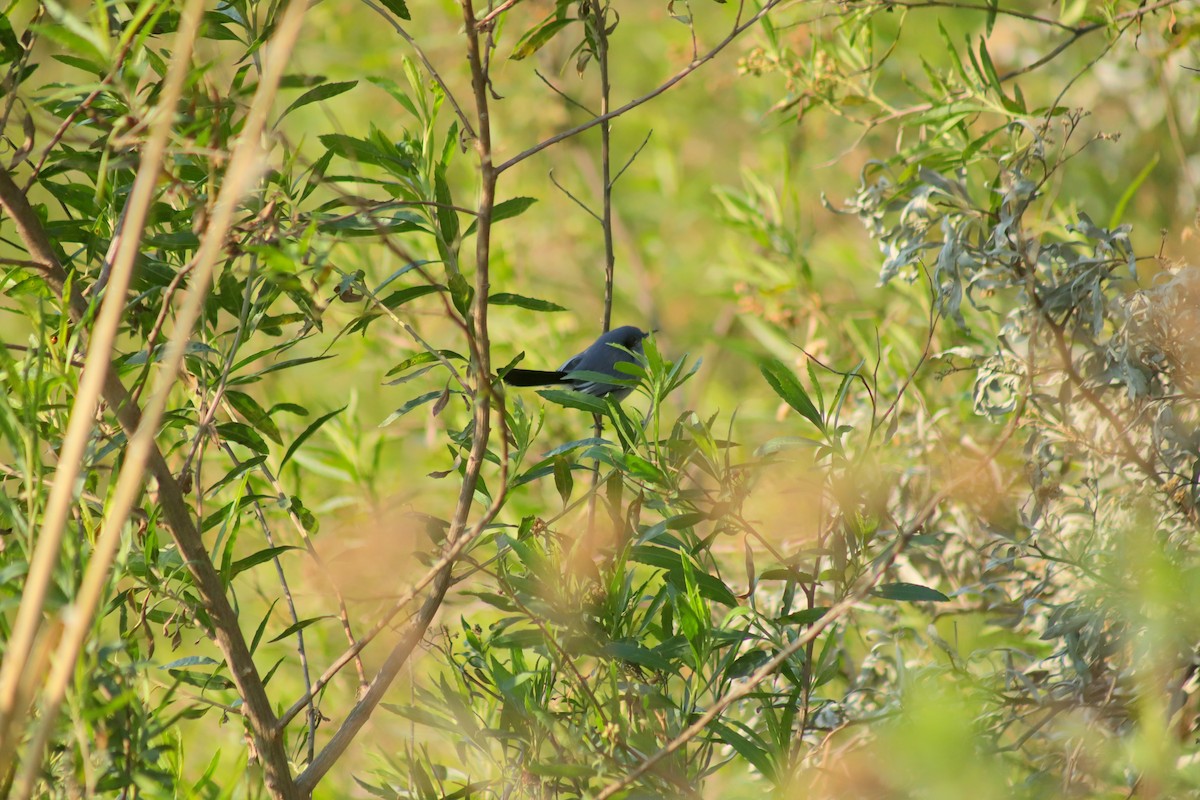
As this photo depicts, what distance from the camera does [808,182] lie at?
646 centimetres

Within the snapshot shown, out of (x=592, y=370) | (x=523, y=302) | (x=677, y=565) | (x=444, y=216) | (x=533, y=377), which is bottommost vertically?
(x=677, y=565)

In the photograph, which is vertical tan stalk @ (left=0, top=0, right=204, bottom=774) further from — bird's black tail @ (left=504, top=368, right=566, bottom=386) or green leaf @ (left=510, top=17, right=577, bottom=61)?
bird's black tail @ (left=504, top=368, right=566, bottom=386)

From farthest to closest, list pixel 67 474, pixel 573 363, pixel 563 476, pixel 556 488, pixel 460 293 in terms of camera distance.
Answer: pixel 573 363
pixel 556 488
pixel 563 476
pixel 460 293
pixel 67 474

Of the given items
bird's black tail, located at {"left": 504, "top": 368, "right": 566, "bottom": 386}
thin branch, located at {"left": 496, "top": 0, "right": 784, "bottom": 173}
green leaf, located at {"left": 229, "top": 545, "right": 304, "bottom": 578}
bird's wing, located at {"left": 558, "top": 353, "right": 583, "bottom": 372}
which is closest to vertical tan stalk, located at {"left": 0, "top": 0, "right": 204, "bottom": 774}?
thin branch, located at {"left": 496, "top": 0, "right": 784, "bottom": 173}

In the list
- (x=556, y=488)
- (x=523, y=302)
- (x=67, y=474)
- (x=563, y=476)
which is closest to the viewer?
(x=67, y=474)

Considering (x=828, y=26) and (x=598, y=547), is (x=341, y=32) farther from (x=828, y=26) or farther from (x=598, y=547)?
(x=598, y=547)

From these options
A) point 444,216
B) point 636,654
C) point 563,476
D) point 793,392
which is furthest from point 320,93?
point 636,654

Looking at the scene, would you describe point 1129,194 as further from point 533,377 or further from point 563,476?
point 533,377

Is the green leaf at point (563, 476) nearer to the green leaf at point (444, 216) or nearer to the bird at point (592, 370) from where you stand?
the green leaf at point (444, 216)

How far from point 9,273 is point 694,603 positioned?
1265 mm

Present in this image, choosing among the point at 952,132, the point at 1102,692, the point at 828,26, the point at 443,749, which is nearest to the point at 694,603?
the point at 1102,692

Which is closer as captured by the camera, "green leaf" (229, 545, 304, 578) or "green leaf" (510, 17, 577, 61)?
"green leaf" (229, 545, 304, 578)

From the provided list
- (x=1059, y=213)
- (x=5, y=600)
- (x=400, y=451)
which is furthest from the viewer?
(x=400, y=451)

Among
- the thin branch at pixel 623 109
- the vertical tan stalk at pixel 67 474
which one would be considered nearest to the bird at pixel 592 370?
the thin branch at pixel 623 109
